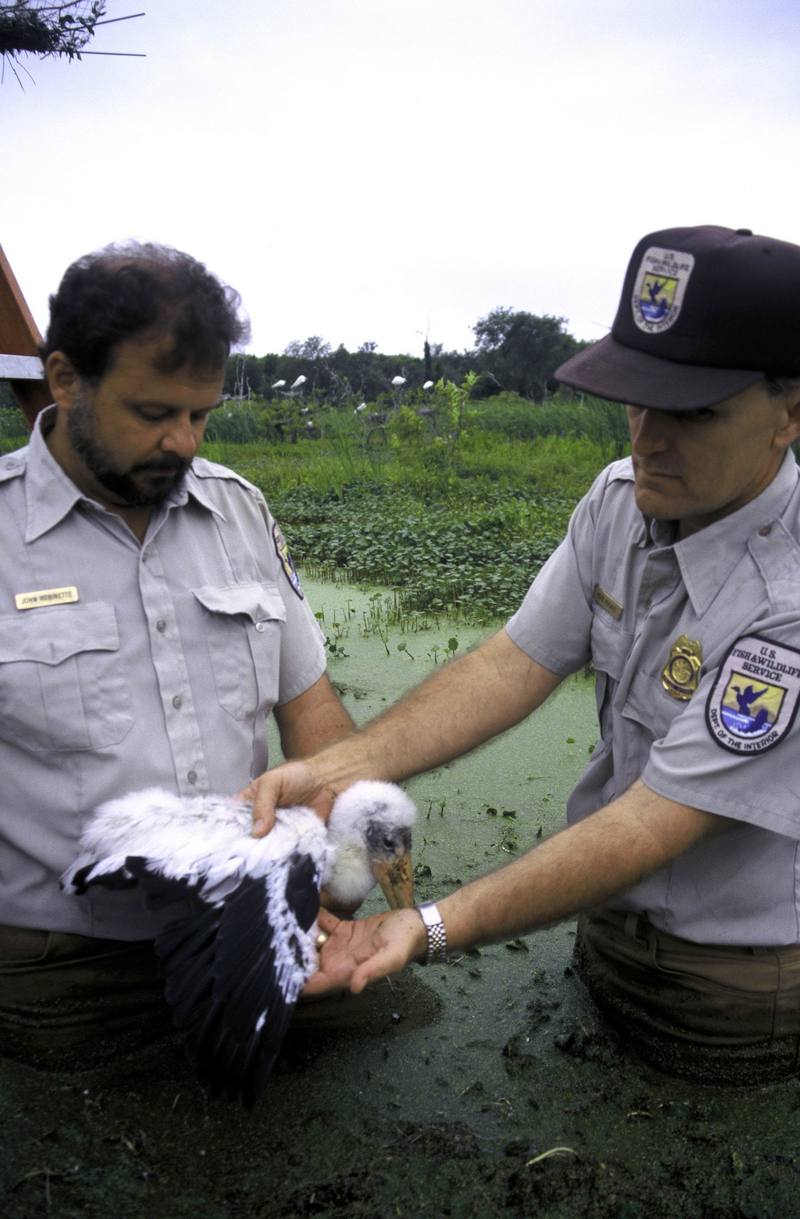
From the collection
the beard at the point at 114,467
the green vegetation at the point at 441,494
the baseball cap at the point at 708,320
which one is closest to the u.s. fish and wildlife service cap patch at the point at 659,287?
the baseball cap at the point at 708,320

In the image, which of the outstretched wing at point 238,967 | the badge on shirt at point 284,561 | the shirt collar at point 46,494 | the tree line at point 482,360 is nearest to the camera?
the outstretched wing at point 238,967

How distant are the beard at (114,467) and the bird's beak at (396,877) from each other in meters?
0.94

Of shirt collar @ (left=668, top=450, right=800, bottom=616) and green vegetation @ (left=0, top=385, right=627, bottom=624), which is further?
green vegetation @ (left=0, top=385, right=627, bottom=624)

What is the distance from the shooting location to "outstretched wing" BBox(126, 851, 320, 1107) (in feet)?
5.86

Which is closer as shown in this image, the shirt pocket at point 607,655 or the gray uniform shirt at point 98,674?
the gray uniform shirt at point 98,674

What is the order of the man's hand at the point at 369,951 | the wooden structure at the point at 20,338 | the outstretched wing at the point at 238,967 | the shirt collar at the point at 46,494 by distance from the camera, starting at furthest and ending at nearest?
the wooden structure at the point at 20,338 < the shirt collar at the point at 46,494 < the man's hand at the point at 369,951 < the outstretched wing at the point at 238,967

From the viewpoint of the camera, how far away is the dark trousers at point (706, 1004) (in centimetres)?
225

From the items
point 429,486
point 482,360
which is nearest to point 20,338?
point 429,486

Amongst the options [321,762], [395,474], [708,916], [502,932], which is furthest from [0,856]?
[395,474]

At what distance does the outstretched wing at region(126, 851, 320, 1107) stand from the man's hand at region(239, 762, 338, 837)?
0.38 feet

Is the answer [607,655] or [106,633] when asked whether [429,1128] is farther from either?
[106,633]

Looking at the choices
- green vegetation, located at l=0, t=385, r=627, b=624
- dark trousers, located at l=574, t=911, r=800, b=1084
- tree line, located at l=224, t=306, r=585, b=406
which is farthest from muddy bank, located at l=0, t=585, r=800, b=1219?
tree line, located at l=224, t=306, r=585, b=406

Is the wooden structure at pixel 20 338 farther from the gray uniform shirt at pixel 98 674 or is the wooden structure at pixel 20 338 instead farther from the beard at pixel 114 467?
the beard at pixel 114 467

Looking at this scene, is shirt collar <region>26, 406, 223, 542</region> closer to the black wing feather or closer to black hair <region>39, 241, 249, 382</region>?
black hair <region>39, 241, 249, 382</region>
